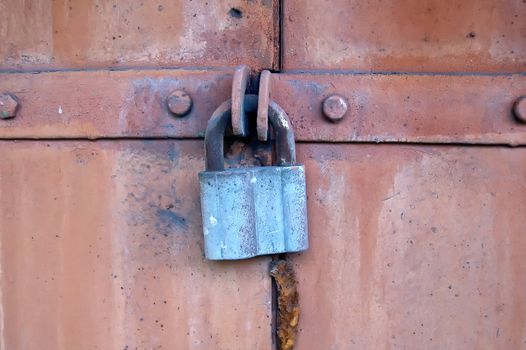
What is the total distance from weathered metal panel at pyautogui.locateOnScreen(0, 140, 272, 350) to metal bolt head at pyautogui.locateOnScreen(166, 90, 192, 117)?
5cm

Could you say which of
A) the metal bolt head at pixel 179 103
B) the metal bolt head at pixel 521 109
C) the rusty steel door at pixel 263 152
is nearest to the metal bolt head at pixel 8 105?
the rusty steel door at pixel 263 152

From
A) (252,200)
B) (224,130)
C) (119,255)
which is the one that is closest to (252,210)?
(252,200)

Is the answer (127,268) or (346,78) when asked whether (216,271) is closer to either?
(127,268)

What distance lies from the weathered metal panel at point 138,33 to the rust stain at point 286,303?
30 centimetres

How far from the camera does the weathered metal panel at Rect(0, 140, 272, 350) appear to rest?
656 mm

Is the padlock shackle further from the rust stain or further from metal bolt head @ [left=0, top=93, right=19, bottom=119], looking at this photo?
metal bolt head @ [left=0, top=93, right=19, bottom=119]

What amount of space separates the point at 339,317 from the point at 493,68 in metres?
0.43

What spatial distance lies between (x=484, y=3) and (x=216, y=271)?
0.55 metres

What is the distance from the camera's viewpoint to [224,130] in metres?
0.59

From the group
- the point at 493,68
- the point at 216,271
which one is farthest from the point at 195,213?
the point at 493,68

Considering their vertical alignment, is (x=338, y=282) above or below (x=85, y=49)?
below

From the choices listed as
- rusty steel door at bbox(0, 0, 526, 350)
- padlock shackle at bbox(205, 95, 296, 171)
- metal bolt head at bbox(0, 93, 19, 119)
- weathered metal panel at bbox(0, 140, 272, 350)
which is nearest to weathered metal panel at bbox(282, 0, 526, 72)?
rusty steel door at bbox(0, 0, 526, 350)

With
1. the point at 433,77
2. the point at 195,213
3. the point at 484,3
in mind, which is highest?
the point at 484,3

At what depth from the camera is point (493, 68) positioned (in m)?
0.63
